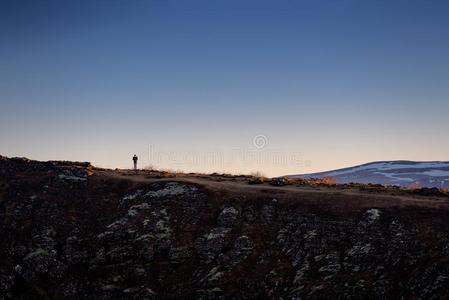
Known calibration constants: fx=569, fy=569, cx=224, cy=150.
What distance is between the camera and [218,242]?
3866 centimetres

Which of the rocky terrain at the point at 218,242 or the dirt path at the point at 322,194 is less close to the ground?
the dirt path at the point at 322,194

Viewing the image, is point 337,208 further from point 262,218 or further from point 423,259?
point 423,259

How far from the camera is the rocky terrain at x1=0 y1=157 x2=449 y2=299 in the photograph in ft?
106

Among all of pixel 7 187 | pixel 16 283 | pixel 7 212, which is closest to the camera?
pixel 16 283

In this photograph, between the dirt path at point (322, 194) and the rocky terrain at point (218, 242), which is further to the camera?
the dirt path at point (322, 194)

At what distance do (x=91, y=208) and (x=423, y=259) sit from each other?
1008 inches

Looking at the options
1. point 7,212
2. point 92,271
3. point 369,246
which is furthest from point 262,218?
point 7,212

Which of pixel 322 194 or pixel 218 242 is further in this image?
pixel 322 194

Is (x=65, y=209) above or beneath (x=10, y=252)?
above

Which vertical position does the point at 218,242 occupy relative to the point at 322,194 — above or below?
below

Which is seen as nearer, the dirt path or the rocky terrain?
the rocky terrain

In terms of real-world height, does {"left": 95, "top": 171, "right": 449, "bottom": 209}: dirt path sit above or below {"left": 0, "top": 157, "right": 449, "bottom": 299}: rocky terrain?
above

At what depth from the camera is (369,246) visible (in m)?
34.5

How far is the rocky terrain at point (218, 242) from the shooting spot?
106 ft
